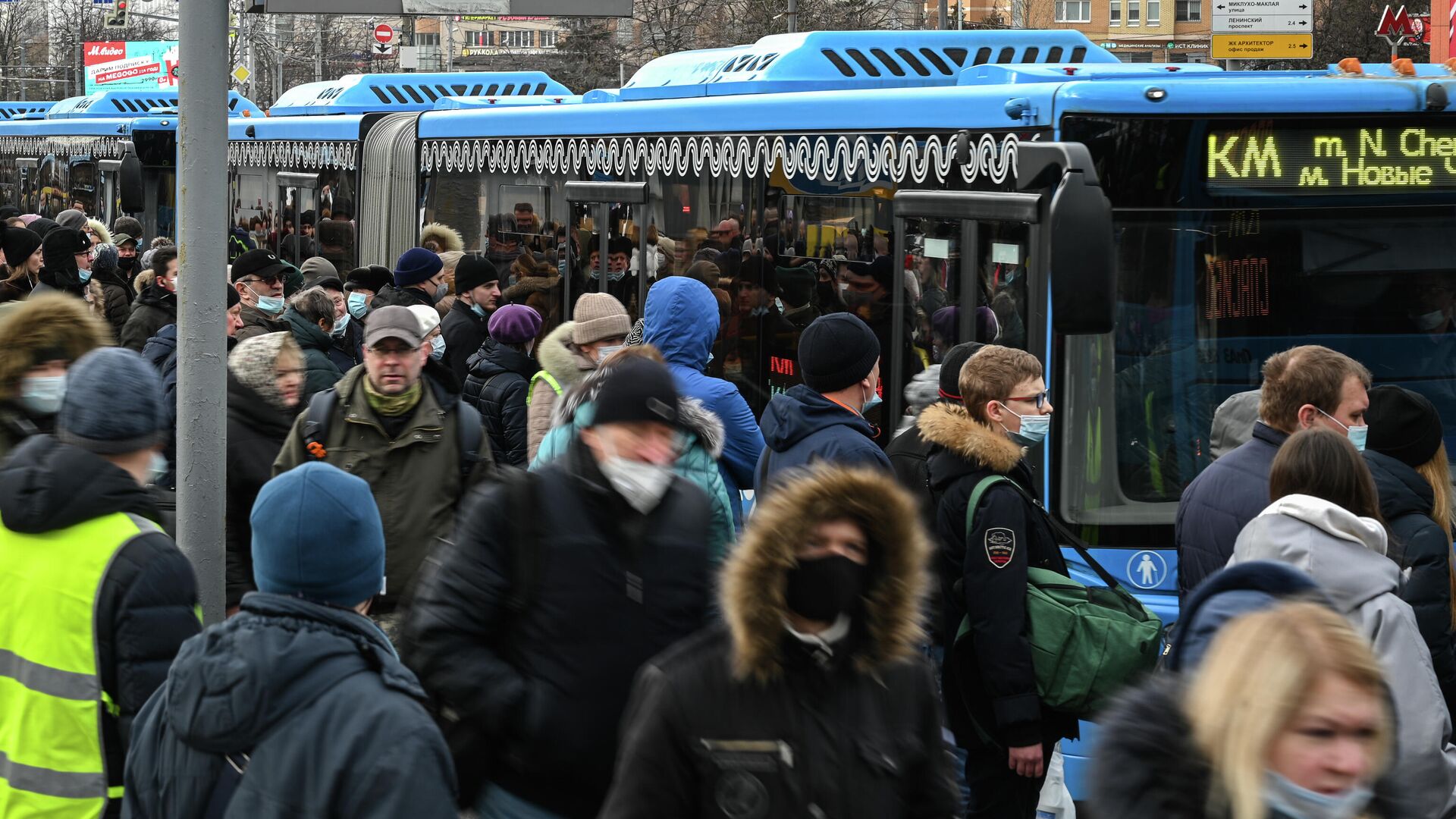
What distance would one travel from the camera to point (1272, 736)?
2.40 meters

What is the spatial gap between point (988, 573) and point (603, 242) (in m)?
6.29

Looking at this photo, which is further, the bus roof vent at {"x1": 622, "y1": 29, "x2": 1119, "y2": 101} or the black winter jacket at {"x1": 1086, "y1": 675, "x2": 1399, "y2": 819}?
the bus roof vent at {"x1": 622, "y1": 29, "x2": 1119, "y2": 101}

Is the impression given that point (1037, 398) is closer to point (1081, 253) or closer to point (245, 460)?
point (1081, 253)

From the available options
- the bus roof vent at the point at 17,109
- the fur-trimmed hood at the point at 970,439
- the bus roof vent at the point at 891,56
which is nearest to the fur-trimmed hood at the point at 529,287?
the bus roof vent at the point at 891,56

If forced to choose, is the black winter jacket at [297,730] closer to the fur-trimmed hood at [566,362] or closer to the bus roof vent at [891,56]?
the fur-trimmed hood at [566,362]

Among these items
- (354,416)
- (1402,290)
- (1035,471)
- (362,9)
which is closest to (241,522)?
(354,416)

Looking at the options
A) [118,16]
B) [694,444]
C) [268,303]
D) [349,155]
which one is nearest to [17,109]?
[118,16]

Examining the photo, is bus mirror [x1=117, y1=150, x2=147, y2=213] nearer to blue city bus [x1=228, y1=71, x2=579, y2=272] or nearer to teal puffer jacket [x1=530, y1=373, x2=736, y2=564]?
blue city bus [x1=228, y1=71, x2=579, y2=272]

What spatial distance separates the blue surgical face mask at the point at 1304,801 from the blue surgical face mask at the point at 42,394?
350cm

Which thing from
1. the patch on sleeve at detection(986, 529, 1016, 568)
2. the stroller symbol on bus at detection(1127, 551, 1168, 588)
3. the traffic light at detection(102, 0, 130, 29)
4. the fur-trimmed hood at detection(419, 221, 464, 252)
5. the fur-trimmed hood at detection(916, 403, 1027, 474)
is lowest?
the stroller symbol on bus at detection(1127, 551, 1168, 588)

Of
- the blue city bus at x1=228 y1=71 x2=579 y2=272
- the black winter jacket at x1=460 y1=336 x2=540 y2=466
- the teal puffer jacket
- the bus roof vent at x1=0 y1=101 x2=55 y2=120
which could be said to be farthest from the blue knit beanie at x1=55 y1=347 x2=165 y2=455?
the bus roof vent at x1=0 y1=101 x2=55 y2=120

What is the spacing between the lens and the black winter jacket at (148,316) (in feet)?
28.8

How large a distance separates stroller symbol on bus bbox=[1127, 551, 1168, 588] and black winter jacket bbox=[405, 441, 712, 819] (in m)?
3.16

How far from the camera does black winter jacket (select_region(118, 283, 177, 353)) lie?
8.77 meters
